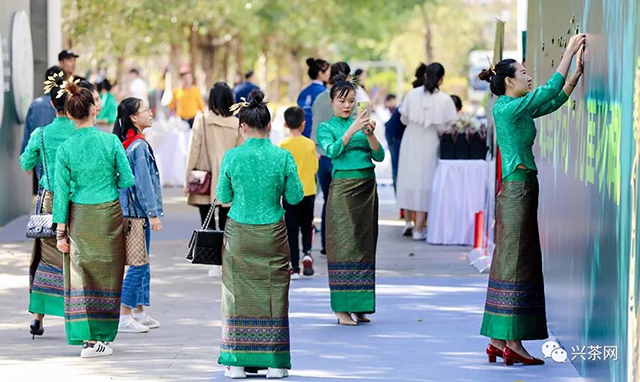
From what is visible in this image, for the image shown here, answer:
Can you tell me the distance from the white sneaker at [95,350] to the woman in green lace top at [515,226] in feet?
8.27

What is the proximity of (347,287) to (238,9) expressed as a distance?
31.9 m

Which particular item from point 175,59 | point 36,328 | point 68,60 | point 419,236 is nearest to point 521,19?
point 419,236

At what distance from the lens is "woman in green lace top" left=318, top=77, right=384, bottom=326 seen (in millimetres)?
9914

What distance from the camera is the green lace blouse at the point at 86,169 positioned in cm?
854

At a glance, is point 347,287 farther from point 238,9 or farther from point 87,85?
point 238,9

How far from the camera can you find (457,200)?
15102 millimetres

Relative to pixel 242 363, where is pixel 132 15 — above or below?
above

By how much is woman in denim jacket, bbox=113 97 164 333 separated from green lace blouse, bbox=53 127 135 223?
31.4 inches

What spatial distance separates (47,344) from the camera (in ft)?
30.6

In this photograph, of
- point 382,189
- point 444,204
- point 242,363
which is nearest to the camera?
point 242,363

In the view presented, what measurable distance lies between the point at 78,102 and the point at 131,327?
6.58ft

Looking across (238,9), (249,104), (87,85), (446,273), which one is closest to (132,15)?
(238,9)

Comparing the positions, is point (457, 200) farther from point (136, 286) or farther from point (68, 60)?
point (136, 286)

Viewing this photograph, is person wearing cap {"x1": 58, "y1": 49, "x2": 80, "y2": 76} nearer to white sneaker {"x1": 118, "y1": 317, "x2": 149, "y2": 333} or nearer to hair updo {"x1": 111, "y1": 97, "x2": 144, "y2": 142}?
hair updo {"x1": 111, "y1": 97, "x2": 144, "y2": 142}
